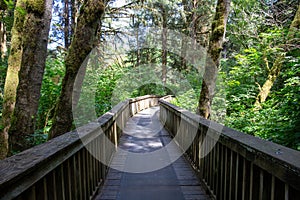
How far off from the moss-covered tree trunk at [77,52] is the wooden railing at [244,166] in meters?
2.36

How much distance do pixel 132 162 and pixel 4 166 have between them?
3463 mm

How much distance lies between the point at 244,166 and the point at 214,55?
4604 mm

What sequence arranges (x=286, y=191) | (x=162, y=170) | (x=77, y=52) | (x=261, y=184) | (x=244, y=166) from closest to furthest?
(x=286, y=191) → (x=261, y=184) → (x=244, y=166) → (x=162, y=170) → (x=77, y=52)

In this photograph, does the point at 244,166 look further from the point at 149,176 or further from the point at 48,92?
the point at 48,92

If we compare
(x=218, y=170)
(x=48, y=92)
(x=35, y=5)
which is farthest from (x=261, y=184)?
(x=48, y=92)

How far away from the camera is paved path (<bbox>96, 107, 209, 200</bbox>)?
10.4ft

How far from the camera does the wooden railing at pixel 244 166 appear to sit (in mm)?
1352

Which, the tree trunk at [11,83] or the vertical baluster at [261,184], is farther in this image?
the tree trunk at [11,83]

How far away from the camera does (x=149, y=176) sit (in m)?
3.82

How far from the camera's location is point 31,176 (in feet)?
4.27

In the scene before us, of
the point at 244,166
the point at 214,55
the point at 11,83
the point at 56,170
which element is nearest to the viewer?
the point at 56,170

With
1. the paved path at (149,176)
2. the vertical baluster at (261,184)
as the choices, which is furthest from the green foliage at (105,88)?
the vertical baluster at (261,184)

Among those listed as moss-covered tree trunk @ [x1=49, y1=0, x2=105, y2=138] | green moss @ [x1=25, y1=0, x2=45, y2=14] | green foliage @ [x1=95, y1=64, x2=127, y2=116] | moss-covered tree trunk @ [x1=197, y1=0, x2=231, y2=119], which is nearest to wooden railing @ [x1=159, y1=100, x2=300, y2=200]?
moss-covered tree trunk @ [x1=49, y1=0, x2=105, y2=138]

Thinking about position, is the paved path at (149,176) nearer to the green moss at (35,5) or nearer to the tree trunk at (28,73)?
the tree trunk at (28,73)
